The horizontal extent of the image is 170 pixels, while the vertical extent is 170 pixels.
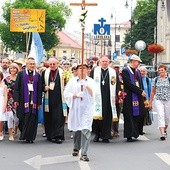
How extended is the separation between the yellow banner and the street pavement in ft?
35.4

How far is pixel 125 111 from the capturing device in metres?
11.6

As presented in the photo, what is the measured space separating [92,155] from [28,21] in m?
13.8

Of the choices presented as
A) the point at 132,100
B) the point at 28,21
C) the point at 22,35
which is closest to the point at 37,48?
the point at 28,21

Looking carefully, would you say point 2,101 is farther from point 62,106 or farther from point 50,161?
point 50,161

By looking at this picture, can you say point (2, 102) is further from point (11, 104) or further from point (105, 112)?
point (105, 112)

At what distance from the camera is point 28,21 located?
22.6 meters

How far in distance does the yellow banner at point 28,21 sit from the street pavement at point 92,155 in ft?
35.4

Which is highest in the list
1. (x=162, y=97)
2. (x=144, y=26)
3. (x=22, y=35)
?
(x=144, y=26)

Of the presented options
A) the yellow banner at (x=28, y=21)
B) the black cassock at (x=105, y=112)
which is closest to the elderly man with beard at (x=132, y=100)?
the black cassock at (x=105, y=112)

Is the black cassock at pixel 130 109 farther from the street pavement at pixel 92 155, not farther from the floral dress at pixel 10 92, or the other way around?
the floral dress at pixel 10 92

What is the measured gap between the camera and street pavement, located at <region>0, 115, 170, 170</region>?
8.68 metres

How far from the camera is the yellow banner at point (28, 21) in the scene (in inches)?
872

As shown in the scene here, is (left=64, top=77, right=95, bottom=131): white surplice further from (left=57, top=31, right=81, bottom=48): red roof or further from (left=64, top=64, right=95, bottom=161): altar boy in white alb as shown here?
(left=57, top=31, right=81, bottom=48): red roof

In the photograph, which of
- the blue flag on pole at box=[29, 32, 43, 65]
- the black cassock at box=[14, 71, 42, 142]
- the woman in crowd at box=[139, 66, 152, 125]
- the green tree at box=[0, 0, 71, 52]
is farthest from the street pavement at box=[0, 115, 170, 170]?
the green tree at box=[0, 0, 71, 52]
